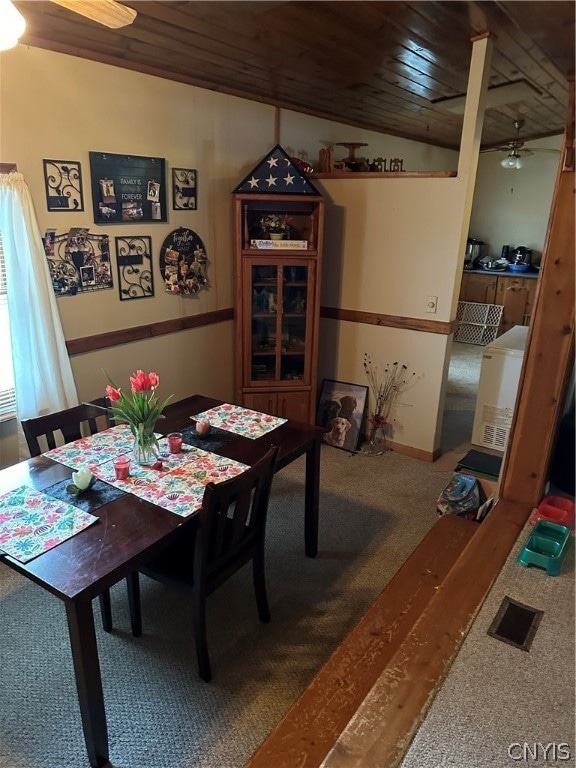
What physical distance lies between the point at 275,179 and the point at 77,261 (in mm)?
1424

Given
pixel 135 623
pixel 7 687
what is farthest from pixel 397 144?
pixel 7 687

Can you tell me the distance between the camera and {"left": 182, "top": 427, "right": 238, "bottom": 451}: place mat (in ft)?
7.62

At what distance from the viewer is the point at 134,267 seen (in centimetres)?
324

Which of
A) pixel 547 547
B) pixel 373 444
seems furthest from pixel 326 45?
pixel 547 547

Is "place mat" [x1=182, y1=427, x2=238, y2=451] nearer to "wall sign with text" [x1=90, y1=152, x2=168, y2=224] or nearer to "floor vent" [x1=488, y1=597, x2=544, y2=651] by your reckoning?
"floor vent" [x1=488, y1=597, x2=544, y2=651]

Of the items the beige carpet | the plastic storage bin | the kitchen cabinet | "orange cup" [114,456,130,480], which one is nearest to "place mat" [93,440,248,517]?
"orange cup" [114,456,130,480]

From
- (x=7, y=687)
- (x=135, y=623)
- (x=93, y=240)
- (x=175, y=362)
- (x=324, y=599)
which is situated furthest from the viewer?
(x=175, y=362)

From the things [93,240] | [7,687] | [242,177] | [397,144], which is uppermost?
[397,144]

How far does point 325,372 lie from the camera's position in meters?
4.30

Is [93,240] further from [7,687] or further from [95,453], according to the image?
[7,687]

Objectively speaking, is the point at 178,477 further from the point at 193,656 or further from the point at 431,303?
the point at 431,303

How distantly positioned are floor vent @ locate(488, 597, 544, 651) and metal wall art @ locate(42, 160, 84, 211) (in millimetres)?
2724

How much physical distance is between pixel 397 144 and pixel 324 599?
479cm

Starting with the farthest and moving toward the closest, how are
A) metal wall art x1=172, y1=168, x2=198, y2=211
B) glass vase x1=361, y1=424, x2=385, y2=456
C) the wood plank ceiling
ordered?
glass vase x1=361, y1=424, x2=385, y2=456 < metal wall art x1=172, y1=168, x2=198, y2=211 < the wood plank ceiling
